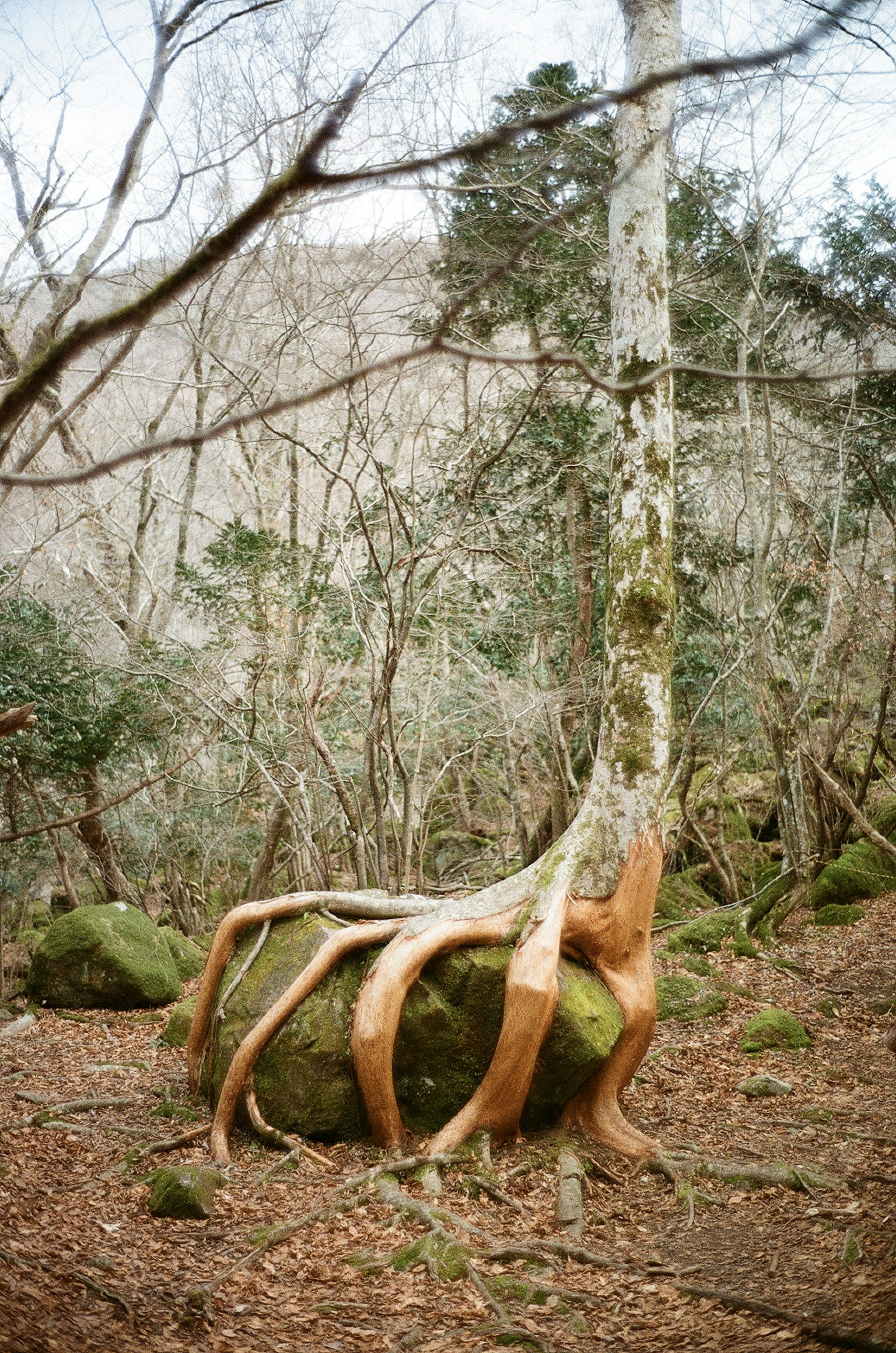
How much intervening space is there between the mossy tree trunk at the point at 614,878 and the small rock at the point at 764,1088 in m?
1.23

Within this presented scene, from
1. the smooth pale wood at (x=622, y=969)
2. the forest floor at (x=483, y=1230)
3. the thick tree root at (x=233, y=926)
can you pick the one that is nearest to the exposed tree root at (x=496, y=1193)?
the forest floor at (x=483, y=1230)

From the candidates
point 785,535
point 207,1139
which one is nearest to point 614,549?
point 207,1139

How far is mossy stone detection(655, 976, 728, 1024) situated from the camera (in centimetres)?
720

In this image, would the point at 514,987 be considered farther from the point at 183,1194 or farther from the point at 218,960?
the point at 218,960

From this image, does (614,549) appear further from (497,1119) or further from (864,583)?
(864,583)

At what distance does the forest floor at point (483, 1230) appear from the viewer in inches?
112

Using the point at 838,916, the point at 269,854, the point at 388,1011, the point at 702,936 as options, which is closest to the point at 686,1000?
the point at 702,936

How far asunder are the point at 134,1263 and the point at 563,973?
2.44m

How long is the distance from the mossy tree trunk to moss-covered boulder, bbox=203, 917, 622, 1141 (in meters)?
0.11

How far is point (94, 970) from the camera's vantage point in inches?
358

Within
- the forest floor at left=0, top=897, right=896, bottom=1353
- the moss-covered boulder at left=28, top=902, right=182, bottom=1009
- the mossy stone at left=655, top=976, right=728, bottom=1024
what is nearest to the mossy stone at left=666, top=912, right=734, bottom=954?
the mossy stone at left=655, top=976, right=728, bottom=1024

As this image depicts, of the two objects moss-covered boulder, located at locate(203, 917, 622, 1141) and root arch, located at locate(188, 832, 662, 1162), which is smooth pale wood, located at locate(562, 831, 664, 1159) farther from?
moss-covered boulder, located at locate(203, 917, 622, 1141)

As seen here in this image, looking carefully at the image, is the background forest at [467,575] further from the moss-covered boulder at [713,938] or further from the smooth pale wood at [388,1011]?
the smooth pale wood at [388,1011]

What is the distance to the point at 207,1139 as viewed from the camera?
488 centimetres
